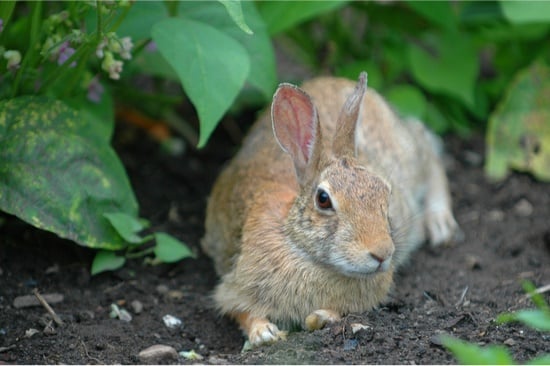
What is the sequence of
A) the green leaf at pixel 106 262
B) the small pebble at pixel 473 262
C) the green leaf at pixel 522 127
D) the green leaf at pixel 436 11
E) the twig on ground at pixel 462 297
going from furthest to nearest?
1. the green leaf at pixel 522 127
2. the green leaf at pixel 436 11
3. the small pebble at pixel 473 262
4. the green leaf at pixel 106 262
5. the twig on ground at pixel 462 297

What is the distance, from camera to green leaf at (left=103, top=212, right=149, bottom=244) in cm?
547

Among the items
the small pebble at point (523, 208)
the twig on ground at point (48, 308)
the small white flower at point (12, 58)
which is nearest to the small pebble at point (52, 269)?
the twig on ground at point (48, 308)

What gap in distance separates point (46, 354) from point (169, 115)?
11.4 feet

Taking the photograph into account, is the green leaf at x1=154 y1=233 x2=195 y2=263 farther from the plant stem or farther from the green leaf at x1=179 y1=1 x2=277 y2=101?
the plant stem

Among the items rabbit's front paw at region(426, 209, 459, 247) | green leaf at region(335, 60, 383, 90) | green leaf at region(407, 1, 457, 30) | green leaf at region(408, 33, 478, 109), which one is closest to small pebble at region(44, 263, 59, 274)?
rabbit's front paw at region(426, 209, 459, 247)

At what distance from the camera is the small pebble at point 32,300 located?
5.23 meters

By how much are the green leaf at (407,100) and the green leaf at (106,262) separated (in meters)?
2.77

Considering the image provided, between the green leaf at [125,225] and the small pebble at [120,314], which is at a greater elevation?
the green leaf at [125,225]

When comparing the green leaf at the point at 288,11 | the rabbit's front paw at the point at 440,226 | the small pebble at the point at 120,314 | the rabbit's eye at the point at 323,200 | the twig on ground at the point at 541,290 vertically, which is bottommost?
the rabbit's front paw at the point at 440,226

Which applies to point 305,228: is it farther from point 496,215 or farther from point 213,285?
point 496,215

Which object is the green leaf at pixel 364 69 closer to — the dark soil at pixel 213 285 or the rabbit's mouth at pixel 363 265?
the dark soil at pixel 213 285

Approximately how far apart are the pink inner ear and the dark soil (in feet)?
3.25

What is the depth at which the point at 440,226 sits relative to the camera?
6832 millimetres

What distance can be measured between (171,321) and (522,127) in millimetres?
3661
